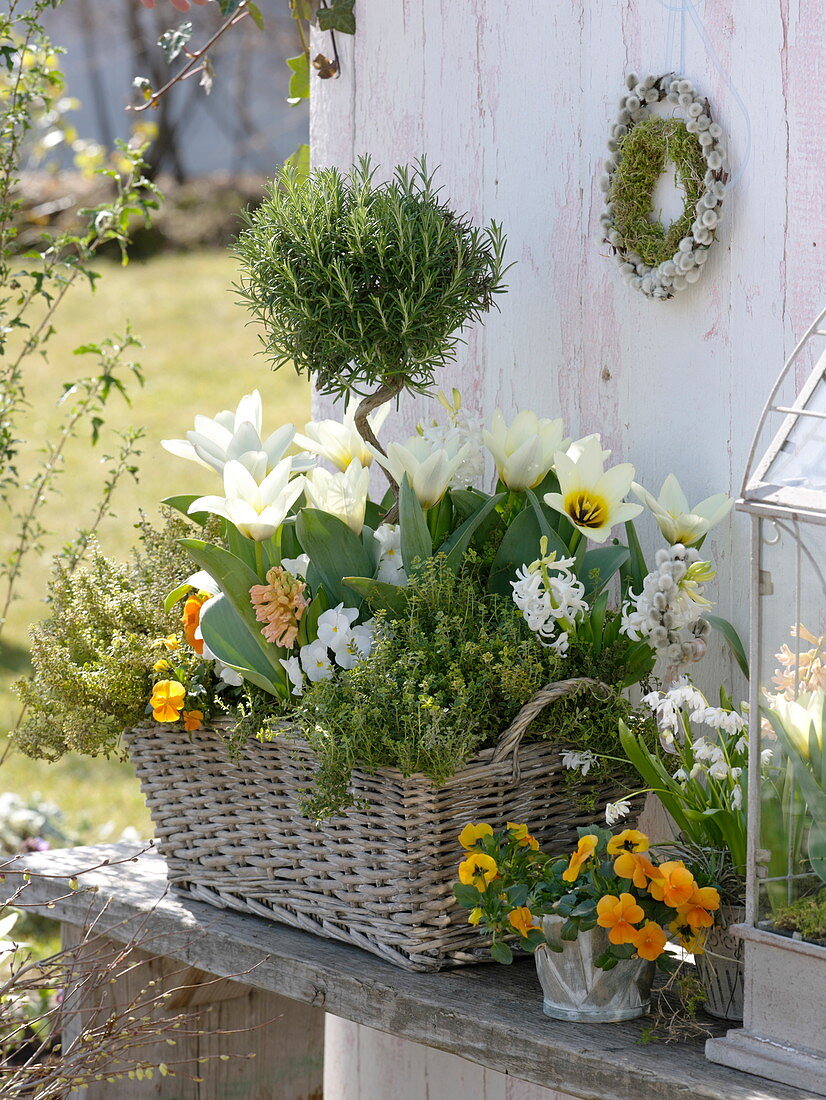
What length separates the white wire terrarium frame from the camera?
104 centimetres

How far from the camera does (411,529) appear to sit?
134 cm

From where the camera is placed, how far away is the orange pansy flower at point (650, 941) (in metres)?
1.15

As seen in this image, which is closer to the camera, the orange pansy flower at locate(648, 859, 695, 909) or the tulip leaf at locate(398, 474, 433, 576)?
the orange pansy flower at locate(648, 859, 695, 909)

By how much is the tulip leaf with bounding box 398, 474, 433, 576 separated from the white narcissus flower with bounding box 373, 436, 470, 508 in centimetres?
2

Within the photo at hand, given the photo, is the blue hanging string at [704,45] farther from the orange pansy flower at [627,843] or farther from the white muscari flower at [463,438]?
the orange pansy flower at [627,843]

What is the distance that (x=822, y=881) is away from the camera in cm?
105

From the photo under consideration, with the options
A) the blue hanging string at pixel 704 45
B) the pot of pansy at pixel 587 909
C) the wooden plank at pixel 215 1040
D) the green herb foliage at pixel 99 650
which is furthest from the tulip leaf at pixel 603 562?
the wooden plank at pixel 215 1040

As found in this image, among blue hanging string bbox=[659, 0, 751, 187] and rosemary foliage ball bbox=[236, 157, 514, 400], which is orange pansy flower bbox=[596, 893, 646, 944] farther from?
blue hanging string bbox=[659, 0, 751, 187]

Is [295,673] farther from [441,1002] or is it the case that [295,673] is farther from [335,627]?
[441,1002]

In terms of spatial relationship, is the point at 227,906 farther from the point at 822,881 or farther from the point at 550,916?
the point at 822,881

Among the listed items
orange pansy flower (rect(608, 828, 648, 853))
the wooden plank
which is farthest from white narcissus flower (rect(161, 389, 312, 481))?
the wooden plank

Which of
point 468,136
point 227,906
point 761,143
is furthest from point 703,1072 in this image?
point 468,136

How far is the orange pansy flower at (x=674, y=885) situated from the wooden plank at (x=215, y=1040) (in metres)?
0.72

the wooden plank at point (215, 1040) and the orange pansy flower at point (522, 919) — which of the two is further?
the wooden plank at point (215, 1040)
